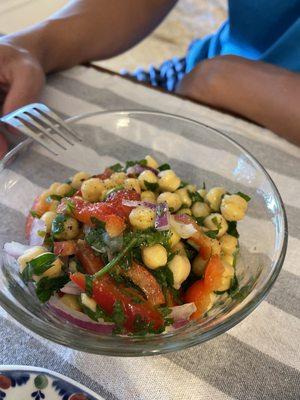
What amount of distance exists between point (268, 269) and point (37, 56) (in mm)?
721

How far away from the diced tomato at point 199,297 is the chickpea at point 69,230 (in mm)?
181

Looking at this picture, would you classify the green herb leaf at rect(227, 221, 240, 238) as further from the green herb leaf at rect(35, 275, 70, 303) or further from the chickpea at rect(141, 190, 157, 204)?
the green herb leaf at rect(35, 275, 70, 303)

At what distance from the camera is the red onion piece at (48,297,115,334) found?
55 cm

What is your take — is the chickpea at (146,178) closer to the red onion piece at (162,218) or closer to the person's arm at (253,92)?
the red onion piece at (162,218)

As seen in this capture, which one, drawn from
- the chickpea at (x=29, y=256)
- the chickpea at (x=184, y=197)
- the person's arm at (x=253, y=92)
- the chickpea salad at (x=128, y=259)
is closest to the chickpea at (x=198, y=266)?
the chickpea salad at (x=128, y=259)

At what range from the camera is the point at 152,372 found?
57 centimetres

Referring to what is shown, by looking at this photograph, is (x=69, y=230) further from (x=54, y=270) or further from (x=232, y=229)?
(x=232, y=229)

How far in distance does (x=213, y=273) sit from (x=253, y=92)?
54cm

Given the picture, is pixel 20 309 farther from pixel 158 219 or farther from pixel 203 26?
pixel 203 26

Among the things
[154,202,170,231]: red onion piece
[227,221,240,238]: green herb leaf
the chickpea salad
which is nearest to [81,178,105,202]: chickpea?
the chickpea salad

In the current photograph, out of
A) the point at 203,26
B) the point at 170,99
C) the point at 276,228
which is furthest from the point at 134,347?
the point at 203,26

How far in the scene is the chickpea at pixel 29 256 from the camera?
581mm

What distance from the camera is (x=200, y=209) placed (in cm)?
68

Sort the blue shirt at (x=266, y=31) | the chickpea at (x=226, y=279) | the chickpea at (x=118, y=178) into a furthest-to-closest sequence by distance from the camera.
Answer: the blue shirt at (x=266, y=31) → the chickpea at (x=118, y=178) → the chickpea at (x=226, y=279)
